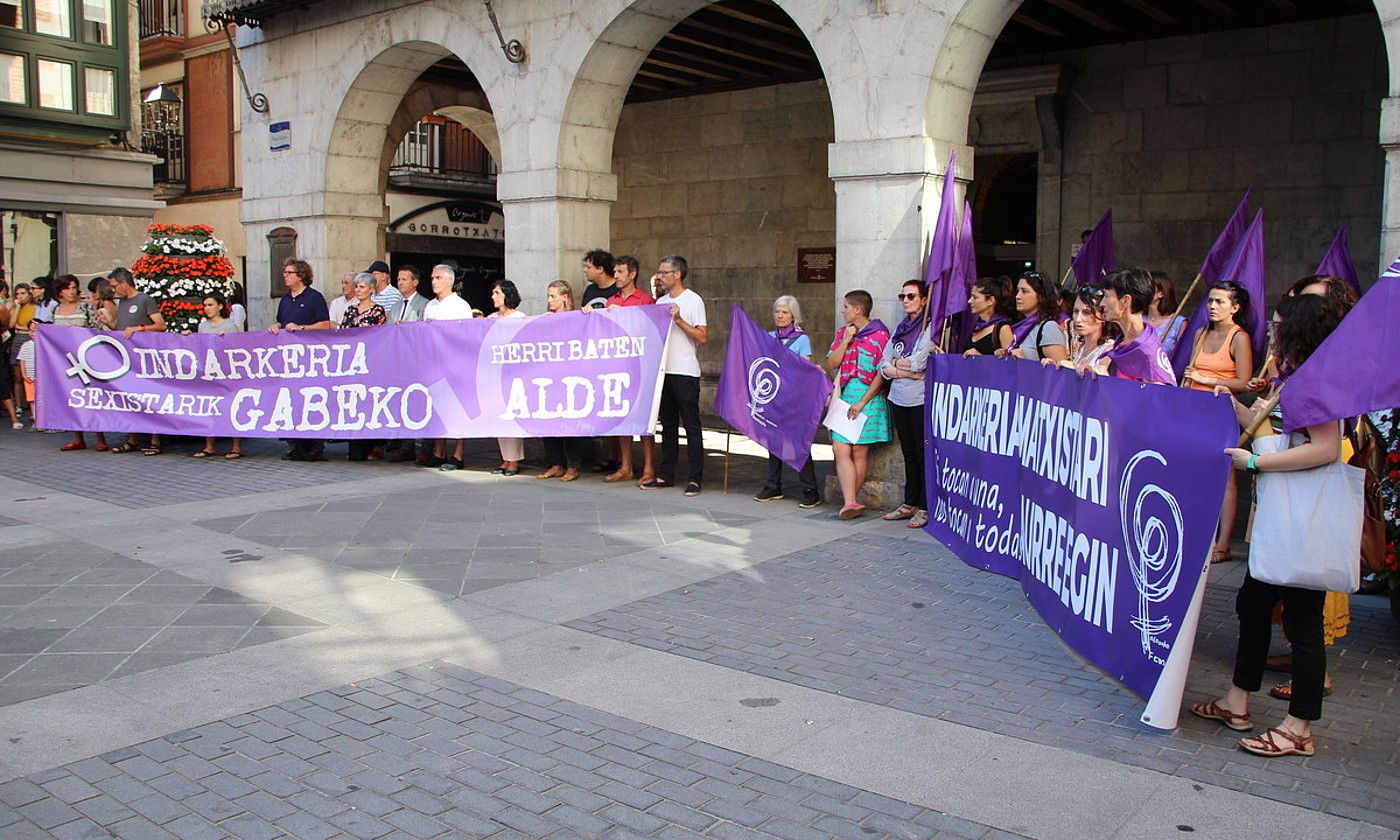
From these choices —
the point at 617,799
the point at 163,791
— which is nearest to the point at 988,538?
the point at 617,799

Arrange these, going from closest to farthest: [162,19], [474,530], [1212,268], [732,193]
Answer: [1212,268] → [474,530] → [732,193] → [162,19]

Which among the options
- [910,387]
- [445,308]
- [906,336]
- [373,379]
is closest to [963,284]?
[906,336]

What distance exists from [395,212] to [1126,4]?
1606cm

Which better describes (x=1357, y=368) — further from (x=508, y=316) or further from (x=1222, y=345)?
(x=508, y=316)

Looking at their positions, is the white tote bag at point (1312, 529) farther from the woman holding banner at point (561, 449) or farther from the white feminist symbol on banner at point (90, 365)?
the white feminist symbol on banner at point (90, 365)

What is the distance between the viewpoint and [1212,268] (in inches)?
315

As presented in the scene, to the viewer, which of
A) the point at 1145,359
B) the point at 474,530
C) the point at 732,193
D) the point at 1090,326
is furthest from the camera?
the point at 732,193

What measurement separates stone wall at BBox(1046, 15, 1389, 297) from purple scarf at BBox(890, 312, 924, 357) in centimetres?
510

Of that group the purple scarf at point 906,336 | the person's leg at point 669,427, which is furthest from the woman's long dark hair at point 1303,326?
the person's leg at point 669,427

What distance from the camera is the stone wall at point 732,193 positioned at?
15812mm

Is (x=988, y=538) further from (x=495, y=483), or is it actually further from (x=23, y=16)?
(x=23, y=16)

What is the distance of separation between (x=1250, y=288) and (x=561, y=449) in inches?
239

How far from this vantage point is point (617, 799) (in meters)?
4.00

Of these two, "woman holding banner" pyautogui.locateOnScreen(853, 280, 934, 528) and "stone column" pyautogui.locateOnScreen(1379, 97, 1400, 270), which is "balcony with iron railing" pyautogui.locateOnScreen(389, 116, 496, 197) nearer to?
"woman holding banner" pyautogui.locateOnScreen(853, 280, 934, 528)
